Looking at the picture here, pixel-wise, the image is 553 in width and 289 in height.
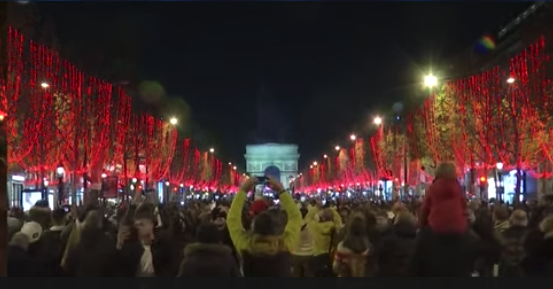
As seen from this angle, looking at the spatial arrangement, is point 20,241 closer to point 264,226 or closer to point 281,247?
point 264,226

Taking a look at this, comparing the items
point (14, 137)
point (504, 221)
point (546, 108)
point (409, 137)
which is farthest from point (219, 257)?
point (409, 137)

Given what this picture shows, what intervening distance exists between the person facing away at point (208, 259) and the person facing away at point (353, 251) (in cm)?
278

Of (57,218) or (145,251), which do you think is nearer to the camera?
(145,251)

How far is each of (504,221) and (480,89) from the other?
41.8 m

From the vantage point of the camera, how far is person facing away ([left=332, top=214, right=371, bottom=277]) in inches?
454

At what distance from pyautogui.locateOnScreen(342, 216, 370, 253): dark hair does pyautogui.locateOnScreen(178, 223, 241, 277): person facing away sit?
9.64ft

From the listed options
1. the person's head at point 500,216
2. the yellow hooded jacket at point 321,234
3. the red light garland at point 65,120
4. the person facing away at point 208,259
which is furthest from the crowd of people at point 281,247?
the red light garland at point 65,120

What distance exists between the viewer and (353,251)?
11.7m

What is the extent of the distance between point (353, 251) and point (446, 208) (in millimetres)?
2730

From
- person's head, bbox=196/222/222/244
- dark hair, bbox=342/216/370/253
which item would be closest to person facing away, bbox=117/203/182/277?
person's head, bbox=196/222/222/244

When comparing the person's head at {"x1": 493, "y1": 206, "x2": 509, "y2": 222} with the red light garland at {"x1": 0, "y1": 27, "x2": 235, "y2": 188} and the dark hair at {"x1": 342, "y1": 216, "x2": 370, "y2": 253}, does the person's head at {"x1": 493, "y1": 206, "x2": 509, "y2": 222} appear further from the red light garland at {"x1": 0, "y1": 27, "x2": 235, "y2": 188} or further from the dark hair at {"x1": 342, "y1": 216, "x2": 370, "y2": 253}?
the red light garland at {"x1": 0, "y1": 27, "x2": 235, "y2": 188}

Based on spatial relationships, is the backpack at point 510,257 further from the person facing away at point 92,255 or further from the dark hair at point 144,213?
the person facing away at point 92,255

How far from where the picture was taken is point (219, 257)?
9.04 m

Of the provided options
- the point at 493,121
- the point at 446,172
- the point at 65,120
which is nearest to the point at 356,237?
the point at 446,172
